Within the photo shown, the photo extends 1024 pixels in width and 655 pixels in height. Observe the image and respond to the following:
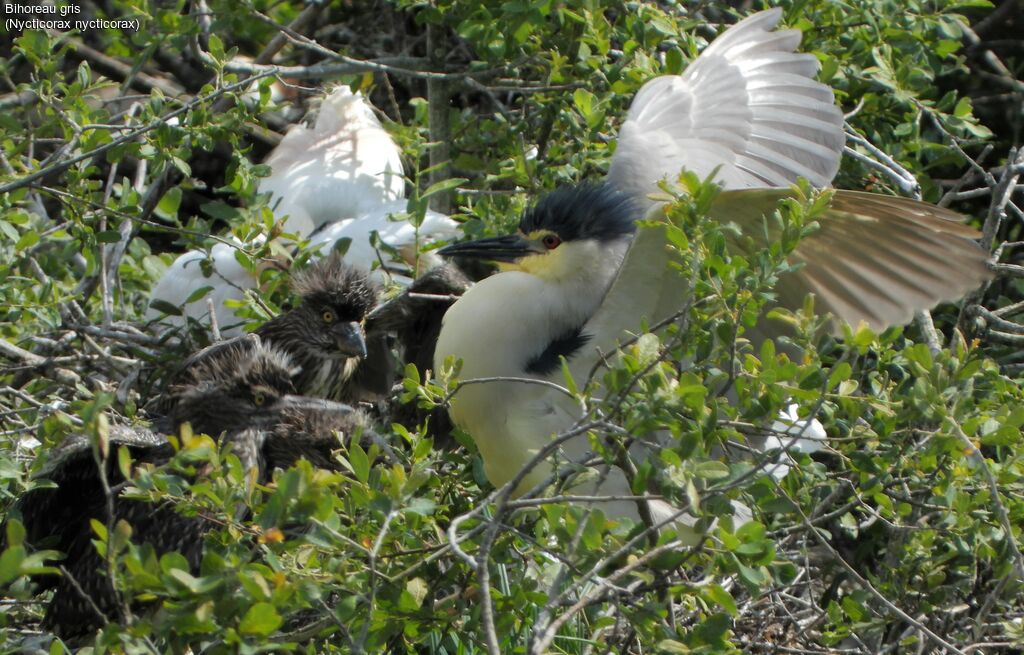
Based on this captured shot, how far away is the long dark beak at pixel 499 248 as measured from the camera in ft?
9.59

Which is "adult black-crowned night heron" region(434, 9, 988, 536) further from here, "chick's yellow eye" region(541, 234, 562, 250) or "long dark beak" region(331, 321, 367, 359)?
"long dark beak" region(331, 321, 367, 359)

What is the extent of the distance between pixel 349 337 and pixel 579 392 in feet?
4.47

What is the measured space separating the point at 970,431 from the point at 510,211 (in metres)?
1.64

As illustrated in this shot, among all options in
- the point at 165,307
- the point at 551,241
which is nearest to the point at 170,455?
the point at 165,307

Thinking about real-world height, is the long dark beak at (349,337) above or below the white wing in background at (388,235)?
below

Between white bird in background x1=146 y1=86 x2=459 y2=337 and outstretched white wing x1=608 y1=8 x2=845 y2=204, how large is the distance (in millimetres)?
686

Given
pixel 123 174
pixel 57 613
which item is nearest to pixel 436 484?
pixel 57 613

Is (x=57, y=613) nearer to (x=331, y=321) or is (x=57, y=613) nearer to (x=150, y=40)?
(x=331, y=321)

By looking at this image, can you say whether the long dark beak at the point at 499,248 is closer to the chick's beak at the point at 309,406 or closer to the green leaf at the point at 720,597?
the chick's beak at the point at 309,406

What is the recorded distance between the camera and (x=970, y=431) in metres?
1.84

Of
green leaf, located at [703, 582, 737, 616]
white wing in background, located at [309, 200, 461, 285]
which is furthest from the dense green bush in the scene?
white wing in background, located at [309, 200, 461, 285]

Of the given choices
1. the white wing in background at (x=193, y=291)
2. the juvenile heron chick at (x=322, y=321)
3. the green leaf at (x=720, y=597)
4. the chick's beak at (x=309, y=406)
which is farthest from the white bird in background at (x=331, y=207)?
the green leaf at (x=720, y=597)

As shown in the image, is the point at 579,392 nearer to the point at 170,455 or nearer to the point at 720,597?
the point at 720,597

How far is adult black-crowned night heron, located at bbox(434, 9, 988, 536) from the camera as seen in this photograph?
2.46m
